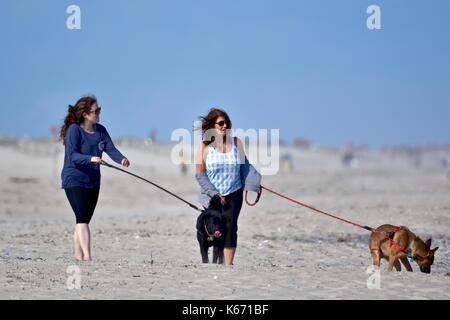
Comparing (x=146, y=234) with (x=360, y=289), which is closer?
(x=360, y=289)

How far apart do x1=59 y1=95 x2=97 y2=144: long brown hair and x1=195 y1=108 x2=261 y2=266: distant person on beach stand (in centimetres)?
132

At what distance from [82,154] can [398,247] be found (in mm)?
3733

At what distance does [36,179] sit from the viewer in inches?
1384

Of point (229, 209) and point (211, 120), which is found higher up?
point (211, 120)

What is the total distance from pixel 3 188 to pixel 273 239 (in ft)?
56.9

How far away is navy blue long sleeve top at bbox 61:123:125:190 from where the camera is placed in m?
9.51

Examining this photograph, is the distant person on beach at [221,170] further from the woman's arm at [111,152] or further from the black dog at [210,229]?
the woman's arm at [111,152]

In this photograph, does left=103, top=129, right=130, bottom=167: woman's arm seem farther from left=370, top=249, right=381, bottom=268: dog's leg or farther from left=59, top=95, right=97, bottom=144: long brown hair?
left=370, top=249, right=381, bottom=268: dog's leg

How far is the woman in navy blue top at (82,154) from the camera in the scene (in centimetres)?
958

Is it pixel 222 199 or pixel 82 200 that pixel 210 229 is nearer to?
pixel 222 199

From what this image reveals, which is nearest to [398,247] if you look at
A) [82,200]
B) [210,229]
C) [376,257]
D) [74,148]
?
[376,257]

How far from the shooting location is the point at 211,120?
31.4ft

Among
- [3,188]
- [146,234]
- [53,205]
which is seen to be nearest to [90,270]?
[146,234]
